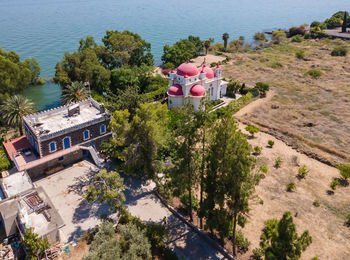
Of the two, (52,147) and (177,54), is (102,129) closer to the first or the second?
(52,147)

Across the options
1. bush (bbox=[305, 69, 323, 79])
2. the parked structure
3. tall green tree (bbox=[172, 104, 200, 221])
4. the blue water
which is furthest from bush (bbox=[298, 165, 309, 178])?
the blue water

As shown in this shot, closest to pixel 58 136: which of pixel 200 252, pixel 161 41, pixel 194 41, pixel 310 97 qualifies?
pixel 200 252

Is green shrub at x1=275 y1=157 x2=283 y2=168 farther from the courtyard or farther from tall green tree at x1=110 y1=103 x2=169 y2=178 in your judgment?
the courtyard

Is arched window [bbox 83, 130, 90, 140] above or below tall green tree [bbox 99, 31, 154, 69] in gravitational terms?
below

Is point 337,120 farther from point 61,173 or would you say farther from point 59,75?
point 59,75

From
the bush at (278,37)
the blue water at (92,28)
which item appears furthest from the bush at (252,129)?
the bush at (278,37)
